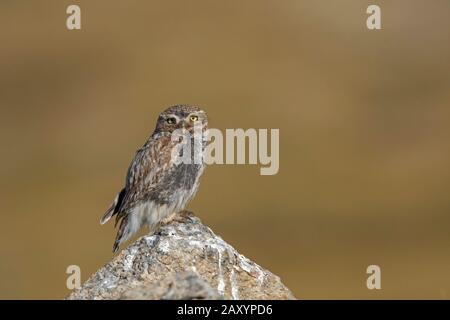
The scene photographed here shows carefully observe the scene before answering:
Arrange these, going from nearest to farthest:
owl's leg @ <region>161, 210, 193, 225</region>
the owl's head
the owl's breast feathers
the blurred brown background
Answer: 1. owl's leg @ <region>161, 210, 193, 225</region>
2. the owl's breast feathers
3. the owl's head
4. the blurred brown background

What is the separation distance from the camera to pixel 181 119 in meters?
13.2

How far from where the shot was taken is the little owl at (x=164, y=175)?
13.0m

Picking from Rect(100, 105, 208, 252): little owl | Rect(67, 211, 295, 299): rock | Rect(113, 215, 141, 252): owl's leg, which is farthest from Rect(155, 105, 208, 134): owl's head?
Rect(67, 211, 295, 299): rock

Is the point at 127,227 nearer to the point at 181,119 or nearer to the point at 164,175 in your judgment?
the point at 164,175

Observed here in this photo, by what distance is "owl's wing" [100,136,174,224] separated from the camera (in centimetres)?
1301

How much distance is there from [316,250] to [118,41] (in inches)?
Answer: 915

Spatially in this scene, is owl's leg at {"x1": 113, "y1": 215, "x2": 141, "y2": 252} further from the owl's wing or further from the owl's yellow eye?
the owl's yellow eye

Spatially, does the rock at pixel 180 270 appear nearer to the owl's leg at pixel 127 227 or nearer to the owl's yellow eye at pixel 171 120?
the owl's leg at pixel 127 227

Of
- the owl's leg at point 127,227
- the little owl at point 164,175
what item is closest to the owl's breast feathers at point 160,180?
the little owl at point 164,175

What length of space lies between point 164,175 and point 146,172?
229 millimetres

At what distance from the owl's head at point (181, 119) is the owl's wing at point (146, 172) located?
0.17 meters

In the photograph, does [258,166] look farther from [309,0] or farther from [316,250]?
[309,0]

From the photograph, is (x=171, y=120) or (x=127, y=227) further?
(x=127, y=227)

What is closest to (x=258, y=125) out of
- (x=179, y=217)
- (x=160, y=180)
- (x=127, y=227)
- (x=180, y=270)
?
(x=127, y=227)
